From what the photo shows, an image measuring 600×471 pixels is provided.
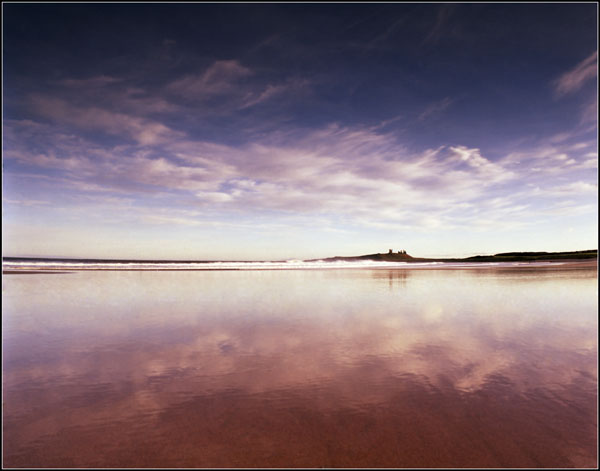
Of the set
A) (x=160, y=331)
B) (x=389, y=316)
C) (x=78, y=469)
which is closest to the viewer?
(x=78, y=469)

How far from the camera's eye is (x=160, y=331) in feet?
21.0

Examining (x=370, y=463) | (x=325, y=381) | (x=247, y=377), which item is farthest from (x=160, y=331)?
(x=370, y=463)

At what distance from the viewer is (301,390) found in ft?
12.2

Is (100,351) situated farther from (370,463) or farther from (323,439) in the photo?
(370,463)

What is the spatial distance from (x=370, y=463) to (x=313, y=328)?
401cm

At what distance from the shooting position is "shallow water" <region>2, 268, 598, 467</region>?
2.65 metres

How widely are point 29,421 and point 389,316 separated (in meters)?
6.64

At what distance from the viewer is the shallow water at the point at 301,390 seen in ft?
8.70

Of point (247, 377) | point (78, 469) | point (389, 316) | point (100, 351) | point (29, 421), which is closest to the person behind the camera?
point (78, 469)

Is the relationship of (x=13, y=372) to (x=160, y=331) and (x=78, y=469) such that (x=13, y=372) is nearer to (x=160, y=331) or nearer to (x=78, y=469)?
(x=160, y=331)

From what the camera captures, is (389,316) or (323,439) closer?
(323,439)

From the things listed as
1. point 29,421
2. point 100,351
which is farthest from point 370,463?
point 100,351

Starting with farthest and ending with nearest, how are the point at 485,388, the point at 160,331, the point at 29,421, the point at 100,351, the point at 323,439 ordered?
the point at 160,331
the point at 100,351
the point at 485,388
the point at 29,421
the point at 323,439

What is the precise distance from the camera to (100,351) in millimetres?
5164
